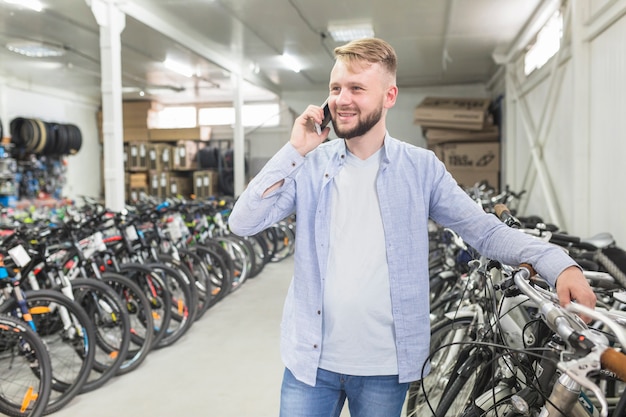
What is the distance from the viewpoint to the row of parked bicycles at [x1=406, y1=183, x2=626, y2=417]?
0.88m

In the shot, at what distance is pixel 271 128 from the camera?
40.9 ft

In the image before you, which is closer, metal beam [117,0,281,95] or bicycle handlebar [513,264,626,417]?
bicycle handlebar [513,264,626,417]

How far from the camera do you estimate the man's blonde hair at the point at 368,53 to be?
1216 mm

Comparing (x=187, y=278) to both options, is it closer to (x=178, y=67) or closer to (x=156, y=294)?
(x=156, y=294)

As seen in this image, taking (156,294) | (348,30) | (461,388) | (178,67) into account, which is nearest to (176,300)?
(156,294)

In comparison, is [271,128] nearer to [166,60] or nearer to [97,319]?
[166,60]

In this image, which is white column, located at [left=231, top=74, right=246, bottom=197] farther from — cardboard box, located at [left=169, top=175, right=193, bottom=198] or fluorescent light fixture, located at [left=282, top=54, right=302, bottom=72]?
cardboard box, located at [left=169, top=175, right=193, bottom=198]

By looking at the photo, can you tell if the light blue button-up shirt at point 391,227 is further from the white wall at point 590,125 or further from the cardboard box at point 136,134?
the cardboard box at point 136,134

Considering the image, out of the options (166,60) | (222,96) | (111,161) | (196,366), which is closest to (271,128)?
(222,96)

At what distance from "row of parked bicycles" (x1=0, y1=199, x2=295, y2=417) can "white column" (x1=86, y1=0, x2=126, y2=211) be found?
0.56 meters

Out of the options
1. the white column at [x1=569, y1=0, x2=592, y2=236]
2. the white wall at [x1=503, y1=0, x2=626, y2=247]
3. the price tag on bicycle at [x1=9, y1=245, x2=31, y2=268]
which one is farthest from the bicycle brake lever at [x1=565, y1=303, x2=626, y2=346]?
the white column at [x1=569, y1=0, x2=592, y2=236]

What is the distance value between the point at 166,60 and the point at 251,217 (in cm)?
808

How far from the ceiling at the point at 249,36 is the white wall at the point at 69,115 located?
13.3 inches

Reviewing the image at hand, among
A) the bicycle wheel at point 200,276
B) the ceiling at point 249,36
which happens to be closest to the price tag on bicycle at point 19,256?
the bicycle wheel at point 200,276
